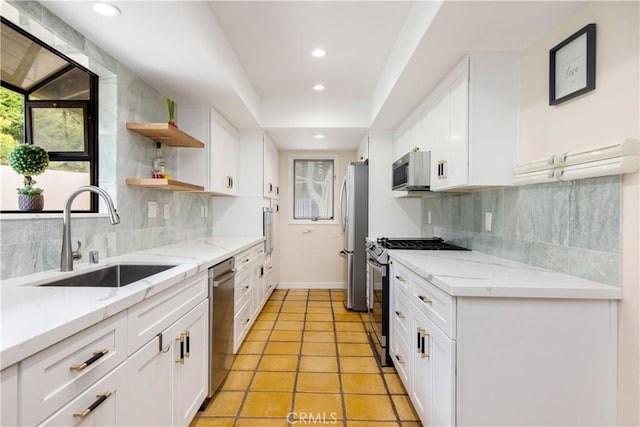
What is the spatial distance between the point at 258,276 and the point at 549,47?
9.83ft

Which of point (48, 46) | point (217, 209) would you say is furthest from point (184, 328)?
point (217, 209)

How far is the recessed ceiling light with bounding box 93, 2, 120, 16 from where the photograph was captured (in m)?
1.48

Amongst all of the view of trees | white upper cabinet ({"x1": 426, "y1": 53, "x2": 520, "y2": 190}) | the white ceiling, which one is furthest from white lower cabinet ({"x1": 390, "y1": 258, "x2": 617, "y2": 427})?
the view of trees

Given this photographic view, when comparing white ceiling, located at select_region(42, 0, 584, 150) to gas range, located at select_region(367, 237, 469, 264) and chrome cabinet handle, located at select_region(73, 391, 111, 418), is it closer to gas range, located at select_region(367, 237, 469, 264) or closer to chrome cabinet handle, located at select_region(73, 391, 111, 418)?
gas range, located at select_region(367, 237, 469, 264)

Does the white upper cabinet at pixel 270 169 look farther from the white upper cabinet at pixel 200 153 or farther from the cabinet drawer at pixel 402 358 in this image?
the cabinet drawer at pixel 402 358

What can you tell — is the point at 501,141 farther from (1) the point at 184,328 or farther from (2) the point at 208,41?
(1) the point at 184,328

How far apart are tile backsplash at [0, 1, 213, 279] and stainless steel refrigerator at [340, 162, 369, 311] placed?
1861 millimetres

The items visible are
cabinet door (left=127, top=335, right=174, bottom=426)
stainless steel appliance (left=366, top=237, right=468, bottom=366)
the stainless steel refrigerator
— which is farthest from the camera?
the stainless steel refrigerator

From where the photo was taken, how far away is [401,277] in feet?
7.05

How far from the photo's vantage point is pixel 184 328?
1.59 m

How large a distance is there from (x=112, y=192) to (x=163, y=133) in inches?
21.3

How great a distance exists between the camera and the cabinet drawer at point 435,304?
1.33 m

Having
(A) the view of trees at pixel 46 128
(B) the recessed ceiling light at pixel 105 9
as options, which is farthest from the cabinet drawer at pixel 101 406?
(B) the recessed ceiling light at pixel 105 9

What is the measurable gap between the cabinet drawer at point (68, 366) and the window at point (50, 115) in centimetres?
103
